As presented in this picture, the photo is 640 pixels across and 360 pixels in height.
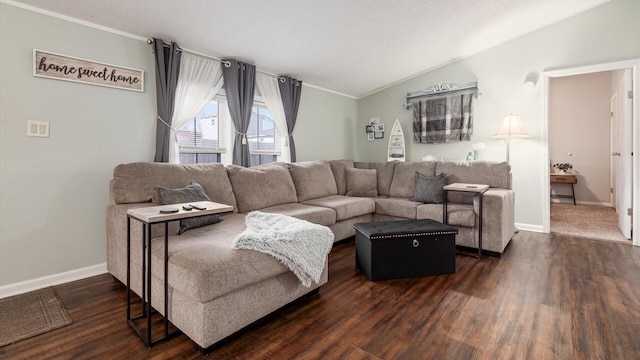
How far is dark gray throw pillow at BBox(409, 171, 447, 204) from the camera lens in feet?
11.6

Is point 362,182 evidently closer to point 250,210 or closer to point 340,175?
point 340,175

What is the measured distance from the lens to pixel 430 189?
3594 mm

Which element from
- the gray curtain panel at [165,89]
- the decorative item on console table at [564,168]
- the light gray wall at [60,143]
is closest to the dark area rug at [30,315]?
the light gray wall at [60,143]

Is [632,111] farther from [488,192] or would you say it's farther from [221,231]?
[221,231]

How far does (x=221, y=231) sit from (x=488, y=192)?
8.66ft

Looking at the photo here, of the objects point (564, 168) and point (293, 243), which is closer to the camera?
point (293, 243)

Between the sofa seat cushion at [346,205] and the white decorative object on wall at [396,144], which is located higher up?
the white decorative object on wall at [396,144]

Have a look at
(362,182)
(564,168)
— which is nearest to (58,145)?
(362,182)

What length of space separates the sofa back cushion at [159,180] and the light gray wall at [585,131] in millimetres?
6300

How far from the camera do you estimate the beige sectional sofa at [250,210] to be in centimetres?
155

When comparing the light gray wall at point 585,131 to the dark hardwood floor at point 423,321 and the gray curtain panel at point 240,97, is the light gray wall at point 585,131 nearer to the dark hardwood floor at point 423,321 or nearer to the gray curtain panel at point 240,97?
the dark hardwood floor at point 423,321

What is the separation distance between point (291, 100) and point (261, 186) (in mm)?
1567

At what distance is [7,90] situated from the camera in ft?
7.13

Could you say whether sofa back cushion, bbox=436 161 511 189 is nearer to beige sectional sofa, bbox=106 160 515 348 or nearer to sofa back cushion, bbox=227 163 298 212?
beige sectional sofa, bbox=106 160 515 348
